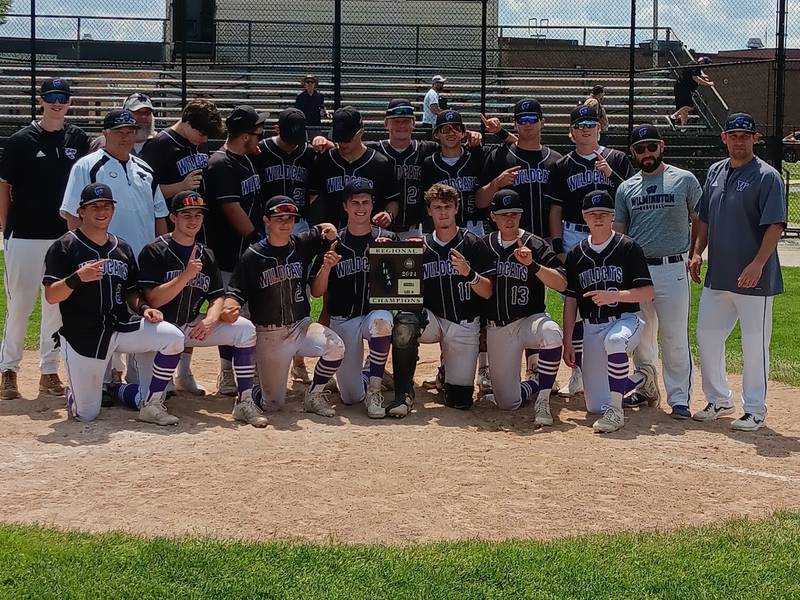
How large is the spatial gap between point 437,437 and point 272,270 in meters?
1.65

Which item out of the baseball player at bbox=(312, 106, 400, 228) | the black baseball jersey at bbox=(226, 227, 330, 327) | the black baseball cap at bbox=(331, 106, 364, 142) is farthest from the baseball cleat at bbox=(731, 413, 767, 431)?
the black baseball cap at bbox=(331, 106, 364, 142)

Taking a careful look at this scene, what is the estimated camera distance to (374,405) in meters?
6.77

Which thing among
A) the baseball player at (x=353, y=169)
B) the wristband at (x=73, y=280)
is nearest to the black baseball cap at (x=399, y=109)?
the baseball player at (x=353, y=169)

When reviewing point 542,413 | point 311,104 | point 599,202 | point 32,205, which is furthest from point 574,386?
point 311,104

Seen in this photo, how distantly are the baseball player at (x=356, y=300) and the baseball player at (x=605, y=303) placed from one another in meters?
1.34

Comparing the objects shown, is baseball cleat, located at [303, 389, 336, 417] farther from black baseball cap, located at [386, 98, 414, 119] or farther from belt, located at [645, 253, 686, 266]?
belt, located at [645, 253, 686, 266]

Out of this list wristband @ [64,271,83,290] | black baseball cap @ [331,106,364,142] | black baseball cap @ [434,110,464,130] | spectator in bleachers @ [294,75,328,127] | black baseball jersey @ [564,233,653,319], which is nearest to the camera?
wristband @ [64,271,83,290]

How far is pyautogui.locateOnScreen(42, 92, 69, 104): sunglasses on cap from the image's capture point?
6871 millimetres

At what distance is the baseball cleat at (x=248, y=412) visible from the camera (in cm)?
639

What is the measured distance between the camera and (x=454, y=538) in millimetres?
4469

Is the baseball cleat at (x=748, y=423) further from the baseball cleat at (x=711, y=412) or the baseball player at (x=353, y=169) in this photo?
the baseball player at (x=353, y=169)

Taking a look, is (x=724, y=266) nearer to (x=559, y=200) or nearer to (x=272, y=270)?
(x=559, y=200)

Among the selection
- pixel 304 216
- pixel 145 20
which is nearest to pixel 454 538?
pixel 304 216

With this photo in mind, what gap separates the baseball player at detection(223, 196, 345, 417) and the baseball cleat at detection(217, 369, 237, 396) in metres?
0.53
